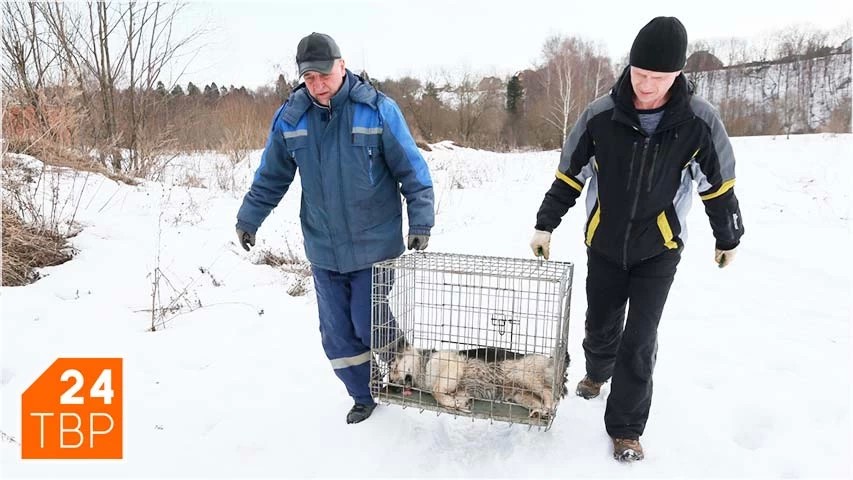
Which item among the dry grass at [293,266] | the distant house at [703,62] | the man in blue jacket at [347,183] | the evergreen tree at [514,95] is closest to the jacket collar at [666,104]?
the man in blue jacket at [347,183]

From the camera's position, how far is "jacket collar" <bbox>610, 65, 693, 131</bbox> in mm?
2002

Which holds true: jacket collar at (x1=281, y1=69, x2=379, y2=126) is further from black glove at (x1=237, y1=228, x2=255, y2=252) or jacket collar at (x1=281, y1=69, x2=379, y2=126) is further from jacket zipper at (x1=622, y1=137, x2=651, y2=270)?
jacket zipper at (x1=622, y1=137, x2=651, y2=270)

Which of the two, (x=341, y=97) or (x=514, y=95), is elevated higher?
(x=514, y=95)

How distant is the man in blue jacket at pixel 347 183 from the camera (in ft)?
7.77

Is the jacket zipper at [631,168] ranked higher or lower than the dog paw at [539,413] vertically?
higher

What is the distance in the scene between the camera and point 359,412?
2.64m

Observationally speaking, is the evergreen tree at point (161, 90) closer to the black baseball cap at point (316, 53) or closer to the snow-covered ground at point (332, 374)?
the snow-covered ground at point (332, 374)

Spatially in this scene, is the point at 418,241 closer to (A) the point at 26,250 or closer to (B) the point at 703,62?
(A) the point at 26,250

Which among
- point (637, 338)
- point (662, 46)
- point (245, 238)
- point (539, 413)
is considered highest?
point (662, 46)

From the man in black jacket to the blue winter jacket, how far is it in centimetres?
70

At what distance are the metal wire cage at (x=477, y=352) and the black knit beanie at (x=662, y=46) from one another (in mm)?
875

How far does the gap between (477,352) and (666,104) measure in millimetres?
1360

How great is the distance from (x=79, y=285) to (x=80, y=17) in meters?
6.47

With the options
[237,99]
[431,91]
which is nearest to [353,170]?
[237,99]
